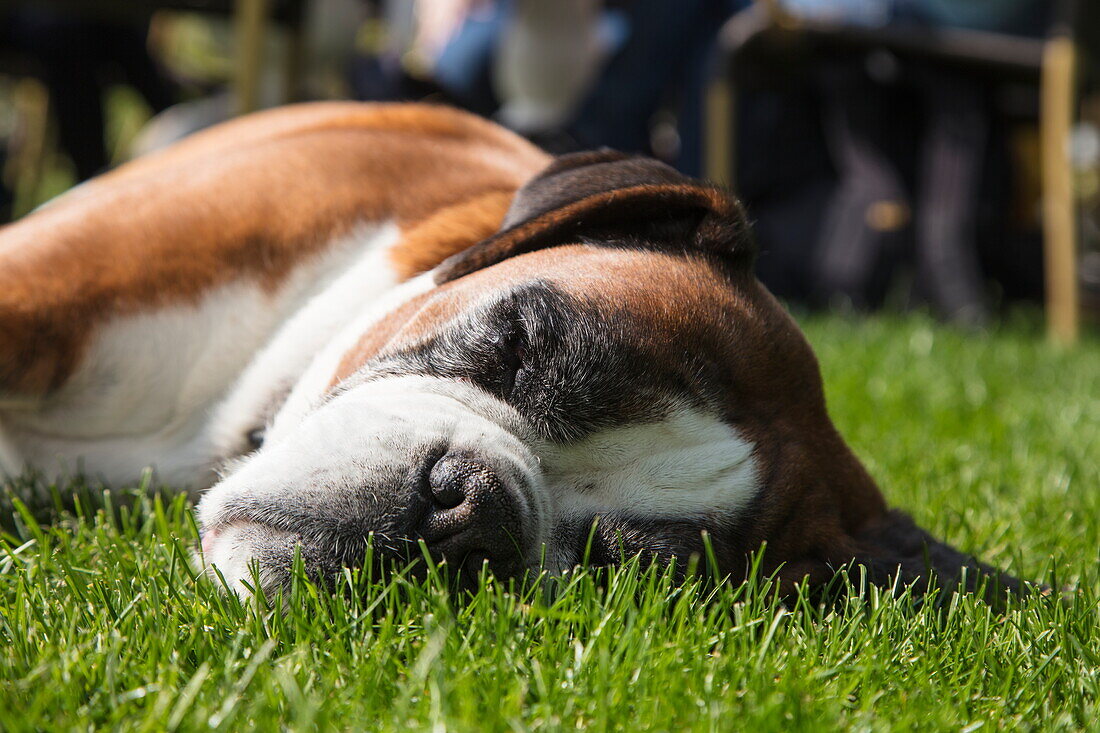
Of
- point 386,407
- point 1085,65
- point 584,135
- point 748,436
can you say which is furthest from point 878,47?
point 386,407

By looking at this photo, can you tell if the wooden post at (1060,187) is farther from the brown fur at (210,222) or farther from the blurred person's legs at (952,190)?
the brown fur at (210,222)

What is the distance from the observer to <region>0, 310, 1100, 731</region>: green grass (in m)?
1.43

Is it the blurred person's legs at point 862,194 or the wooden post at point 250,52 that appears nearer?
the wooden post at point 250,52

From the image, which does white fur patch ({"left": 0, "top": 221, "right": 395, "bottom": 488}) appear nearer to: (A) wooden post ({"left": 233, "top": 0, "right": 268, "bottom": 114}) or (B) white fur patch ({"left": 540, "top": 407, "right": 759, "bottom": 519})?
(B) white fur patch ({"left": 540, "top": 407, "right": 759, "bottom": 519})

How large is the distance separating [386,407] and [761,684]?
854 mm

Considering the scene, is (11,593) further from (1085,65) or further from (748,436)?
(1085,65)

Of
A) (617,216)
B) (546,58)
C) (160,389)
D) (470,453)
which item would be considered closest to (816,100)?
(546,58)

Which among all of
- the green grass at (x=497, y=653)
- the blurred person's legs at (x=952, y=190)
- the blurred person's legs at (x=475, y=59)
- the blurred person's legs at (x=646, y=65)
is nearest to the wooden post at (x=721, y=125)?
the blurred person's legs at (x=646, y=65)

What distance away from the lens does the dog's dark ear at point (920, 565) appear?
2.13m

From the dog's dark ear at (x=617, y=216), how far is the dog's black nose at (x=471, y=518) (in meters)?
0.74

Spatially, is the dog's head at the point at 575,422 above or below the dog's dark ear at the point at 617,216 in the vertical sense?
below

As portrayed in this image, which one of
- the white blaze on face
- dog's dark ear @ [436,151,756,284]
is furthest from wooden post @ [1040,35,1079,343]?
the white blaze on face

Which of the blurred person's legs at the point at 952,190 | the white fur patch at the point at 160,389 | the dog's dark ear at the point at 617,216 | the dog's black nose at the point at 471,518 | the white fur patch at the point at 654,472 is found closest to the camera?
the dog's black nose at the point at 471,518

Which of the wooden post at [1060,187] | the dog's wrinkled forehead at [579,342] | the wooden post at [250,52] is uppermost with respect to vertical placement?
the wooden post at [250,52]
